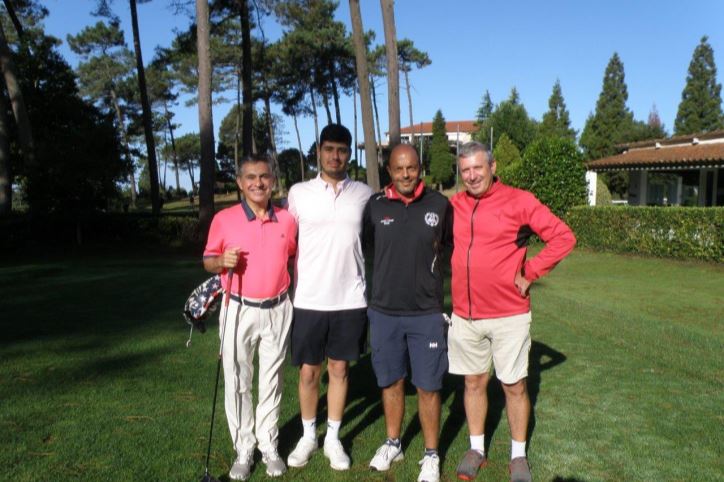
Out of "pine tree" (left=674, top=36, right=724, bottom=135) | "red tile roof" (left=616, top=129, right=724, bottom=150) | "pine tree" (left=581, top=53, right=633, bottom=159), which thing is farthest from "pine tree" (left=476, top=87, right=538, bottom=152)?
"red tile roof" (left=616, top=129, right=724, bottom=150)

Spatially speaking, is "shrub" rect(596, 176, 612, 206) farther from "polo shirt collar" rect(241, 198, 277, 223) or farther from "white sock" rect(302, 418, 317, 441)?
"polo shirt collar" rect(241, 198, 277, 223)

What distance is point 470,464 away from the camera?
140 inches

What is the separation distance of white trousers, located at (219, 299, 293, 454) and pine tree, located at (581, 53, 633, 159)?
39388mm

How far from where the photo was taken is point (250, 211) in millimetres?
3508

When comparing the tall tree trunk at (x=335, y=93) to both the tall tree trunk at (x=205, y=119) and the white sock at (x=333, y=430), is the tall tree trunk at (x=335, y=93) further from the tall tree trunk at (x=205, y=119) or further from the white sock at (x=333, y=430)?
the white sock at (x=333, y=430)

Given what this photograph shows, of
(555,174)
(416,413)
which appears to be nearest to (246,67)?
(555,174)

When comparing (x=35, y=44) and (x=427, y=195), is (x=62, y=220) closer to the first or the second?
(x=35, y=44)

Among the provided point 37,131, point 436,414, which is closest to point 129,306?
point 436,414

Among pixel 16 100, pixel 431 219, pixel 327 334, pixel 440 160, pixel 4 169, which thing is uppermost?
pixel 16 100

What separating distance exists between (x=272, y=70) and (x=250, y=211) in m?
32.8

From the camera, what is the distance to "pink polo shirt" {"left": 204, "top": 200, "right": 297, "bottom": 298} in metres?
3.46

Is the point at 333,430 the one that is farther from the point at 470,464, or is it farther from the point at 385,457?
the point at 470,464

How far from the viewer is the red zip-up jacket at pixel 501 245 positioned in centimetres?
338

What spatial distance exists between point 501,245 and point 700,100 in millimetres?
44887
